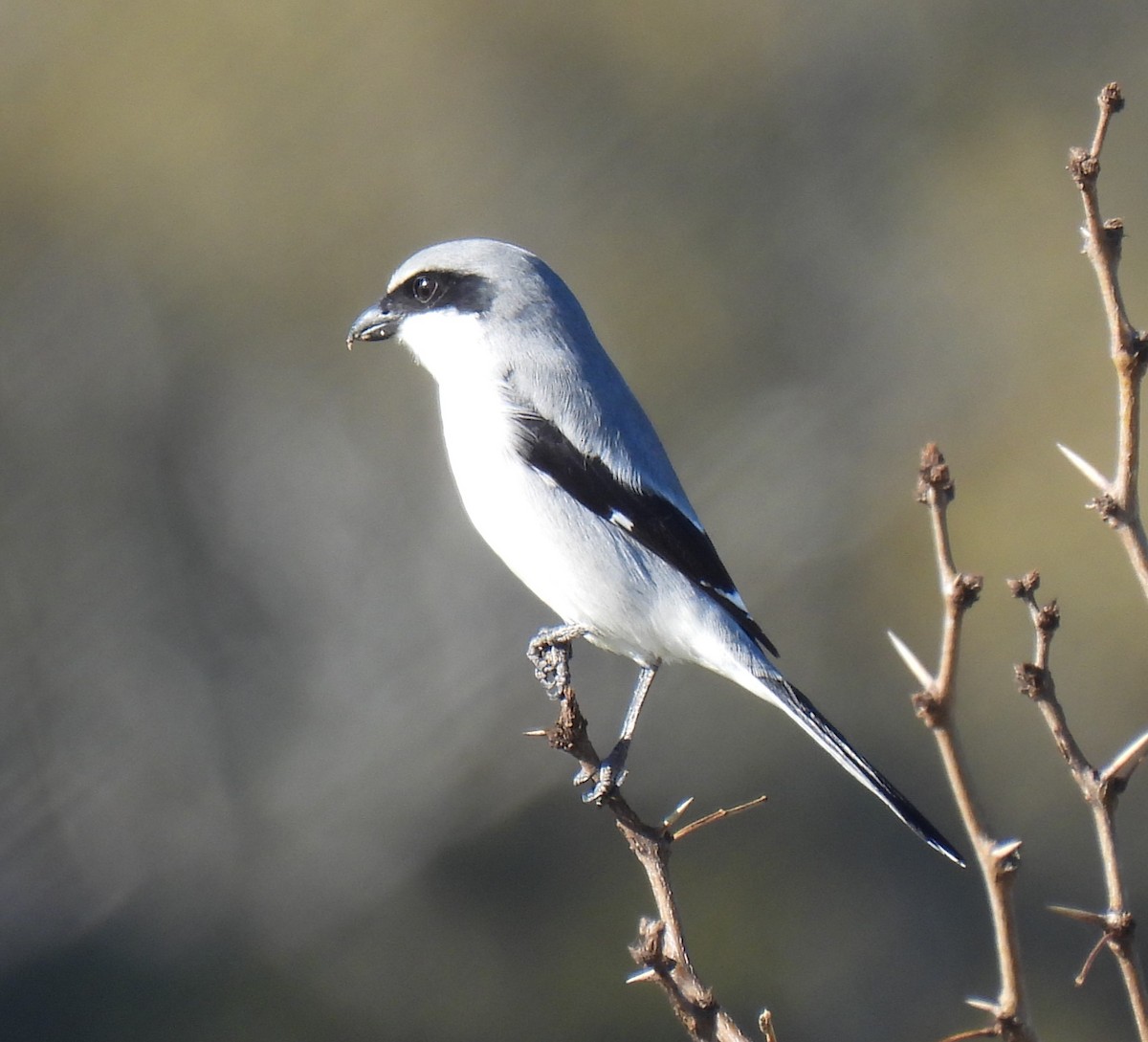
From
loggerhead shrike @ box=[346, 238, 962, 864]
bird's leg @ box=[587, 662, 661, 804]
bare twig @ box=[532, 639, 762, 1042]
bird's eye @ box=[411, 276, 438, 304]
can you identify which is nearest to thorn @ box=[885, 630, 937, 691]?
bare twig @ box=[532, 639, 762, 1042]

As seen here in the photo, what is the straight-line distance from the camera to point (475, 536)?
5.03 m

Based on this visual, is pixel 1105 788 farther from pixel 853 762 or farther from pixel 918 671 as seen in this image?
pixel 853 762

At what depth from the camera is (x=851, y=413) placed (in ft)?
17.3

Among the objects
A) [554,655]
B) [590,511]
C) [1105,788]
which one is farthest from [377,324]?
[1105,788]

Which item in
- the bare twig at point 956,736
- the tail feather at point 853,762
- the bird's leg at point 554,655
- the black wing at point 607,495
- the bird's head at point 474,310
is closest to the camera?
the bare twig at point 956,736

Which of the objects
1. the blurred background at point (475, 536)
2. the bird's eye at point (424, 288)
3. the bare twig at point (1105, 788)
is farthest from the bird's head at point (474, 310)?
the blurred background at point (475, 536)

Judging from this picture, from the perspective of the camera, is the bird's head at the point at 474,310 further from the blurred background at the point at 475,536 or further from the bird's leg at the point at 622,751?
the blurred background at the point at 475,536

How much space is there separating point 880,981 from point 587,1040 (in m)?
0.90

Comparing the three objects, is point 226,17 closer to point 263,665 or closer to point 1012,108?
point 263,665

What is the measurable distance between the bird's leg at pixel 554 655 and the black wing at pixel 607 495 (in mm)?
172

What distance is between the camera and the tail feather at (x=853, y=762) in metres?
1.42

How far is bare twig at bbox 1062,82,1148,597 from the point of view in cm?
80

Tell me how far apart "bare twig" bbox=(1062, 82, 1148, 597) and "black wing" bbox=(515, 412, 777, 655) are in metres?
1.02

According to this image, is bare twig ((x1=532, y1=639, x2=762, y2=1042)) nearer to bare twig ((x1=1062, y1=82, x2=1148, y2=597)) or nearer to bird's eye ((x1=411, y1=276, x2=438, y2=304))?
bare twig ((x1=1062, y1=82, x2=1148, y2=597))
